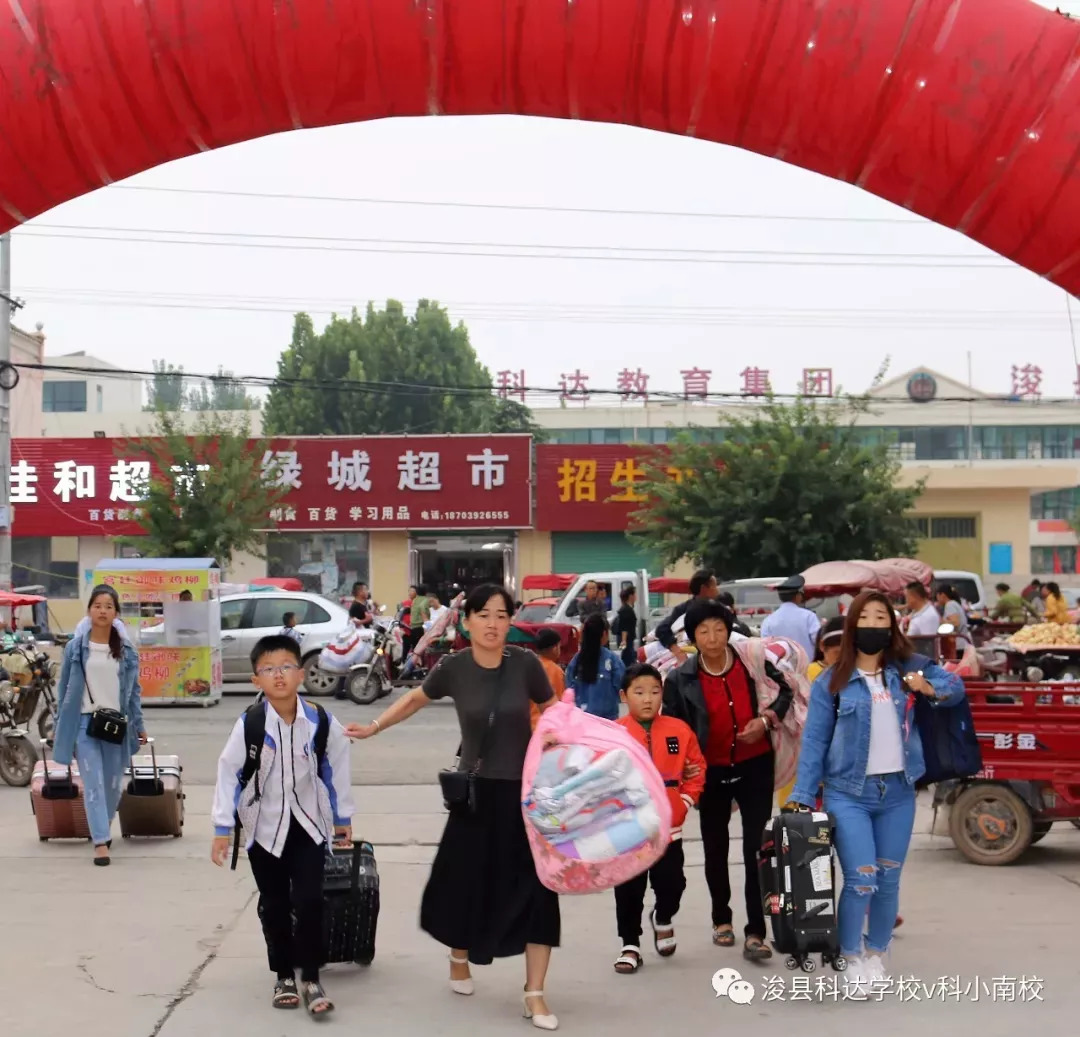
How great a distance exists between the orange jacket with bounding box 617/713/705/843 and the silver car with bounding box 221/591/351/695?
16.4 meters

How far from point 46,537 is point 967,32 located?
40.0m

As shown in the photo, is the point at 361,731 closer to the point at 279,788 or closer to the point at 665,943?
the point at 279,788

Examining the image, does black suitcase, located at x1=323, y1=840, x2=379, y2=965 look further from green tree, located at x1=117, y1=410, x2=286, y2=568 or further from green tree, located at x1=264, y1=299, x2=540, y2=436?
green tree, located at x1=264, y1=299, x2=540, y2=436

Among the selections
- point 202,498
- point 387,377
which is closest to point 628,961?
point 202,498

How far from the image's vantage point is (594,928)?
7.83 meters

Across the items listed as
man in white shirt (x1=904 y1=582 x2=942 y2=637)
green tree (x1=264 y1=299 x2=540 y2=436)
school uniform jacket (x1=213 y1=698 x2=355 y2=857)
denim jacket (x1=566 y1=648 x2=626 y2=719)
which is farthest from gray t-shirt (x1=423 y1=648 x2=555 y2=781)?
green tree (x1=264 y1=299 x2=540 y2=436)

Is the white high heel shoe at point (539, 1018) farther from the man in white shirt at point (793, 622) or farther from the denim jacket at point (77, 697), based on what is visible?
the man in white shirt at point (793, 622)

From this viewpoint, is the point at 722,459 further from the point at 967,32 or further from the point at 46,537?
the point at 967,32

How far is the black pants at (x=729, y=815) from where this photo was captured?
7.12 meters

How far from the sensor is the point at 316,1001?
6.08m

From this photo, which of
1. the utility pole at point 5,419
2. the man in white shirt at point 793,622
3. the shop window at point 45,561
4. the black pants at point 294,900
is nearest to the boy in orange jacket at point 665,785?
the black pants at point 294,900

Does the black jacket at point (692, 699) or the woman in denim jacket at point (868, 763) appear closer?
the woman in denim jacket at point (868, 763)

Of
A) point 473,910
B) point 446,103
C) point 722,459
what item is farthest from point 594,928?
point 722,459

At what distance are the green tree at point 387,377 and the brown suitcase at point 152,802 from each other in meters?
53.6
